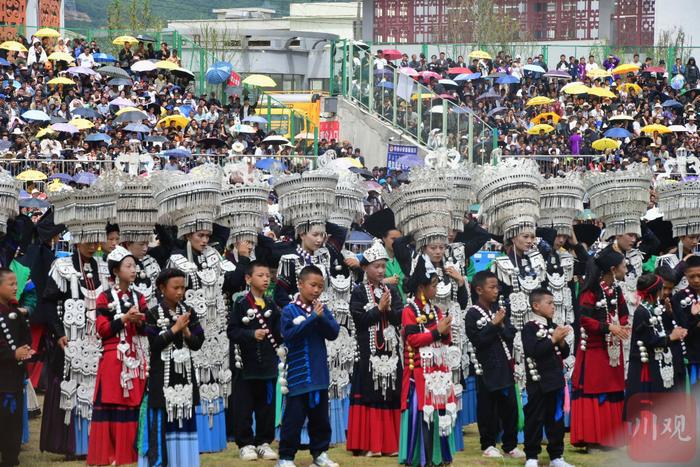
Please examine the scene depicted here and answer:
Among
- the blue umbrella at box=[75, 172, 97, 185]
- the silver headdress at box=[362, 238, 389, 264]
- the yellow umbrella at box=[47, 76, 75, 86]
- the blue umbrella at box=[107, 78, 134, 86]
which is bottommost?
the silver headdress at box=[362, 238, 389, 264]

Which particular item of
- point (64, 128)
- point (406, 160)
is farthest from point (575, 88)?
point (64, 128)

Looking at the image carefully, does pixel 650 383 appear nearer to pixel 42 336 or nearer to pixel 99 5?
pixel 42 336

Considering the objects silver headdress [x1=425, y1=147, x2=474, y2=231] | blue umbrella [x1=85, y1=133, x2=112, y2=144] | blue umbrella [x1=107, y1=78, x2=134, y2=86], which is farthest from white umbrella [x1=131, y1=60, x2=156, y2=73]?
silver headdress [x1=425, y1=147, x2=474, y2=231]

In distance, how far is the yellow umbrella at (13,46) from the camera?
1238 inches

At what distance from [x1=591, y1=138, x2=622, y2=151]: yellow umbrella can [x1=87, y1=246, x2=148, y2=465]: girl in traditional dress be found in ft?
73.1

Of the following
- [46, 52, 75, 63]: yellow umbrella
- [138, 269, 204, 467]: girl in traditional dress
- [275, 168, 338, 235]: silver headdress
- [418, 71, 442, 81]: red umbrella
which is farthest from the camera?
[418, 71, 442, 81]: red umbrella

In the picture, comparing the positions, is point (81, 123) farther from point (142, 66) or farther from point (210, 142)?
point (142, 66)

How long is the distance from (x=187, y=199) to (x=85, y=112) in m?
18.6

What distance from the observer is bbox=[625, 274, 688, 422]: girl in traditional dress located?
428 inches

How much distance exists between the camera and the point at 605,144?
102 ft

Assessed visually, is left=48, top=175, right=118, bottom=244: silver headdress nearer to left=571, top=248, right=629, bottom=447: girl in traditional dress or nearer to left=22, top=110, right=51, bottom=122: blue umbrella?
left=571, top=248, right=629, bottom=447: girl in traditional dress

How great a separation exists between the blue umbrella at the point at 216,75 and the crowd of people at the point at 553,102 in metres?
3.40

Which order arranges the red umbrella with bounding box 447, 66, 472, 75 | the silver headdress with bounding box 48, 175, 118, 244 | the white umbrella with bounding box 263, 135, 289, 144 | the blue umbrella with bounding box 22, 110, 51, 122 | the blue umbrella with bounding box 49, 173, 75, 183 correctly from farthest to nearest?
the red umbrella with bounding box 447, 66, 472, 75 → the white umbrella with bounding box 263, 135, 289, 144 → the blue umbrella with bounding box 22, 110, 51, 122 → the blue umbrella with bounding box 49, 173, 75, 183 → the silver headdress with bounding box 48, 175, 118, 244

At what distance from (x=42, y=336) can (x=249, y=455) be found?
2.09m
